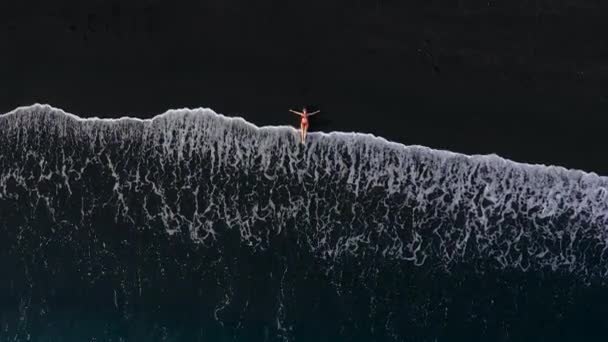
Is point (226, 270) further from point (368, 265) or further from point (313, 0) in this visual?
point (313, 0)

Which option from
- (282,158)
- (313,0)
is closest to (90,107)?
(282,158)

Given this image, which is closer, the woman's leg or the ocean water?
the ocean water

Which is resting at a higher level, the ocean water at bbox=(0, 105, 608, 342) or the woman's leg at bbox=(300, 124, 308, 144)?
the woman's leg at bbox=(300, 124, 308, 144)

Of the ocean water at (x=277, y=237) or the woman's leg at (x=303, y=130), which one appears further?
the woman's leg at (x=303, y=130)

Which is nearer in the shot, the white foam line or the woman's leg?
the white foam line

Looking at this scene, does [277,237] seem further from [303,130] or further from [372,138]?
[372,138]

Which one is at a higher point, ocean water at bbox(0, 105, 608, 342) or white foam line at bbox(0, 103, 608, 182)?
white foam line at bbox(0, 103, 608, 182)

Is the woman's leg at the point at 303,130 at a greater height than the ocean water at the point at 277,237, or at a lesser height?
greater

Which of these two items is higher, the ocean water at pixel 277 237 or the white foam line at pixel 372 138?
the white foam line at pixel 372 138

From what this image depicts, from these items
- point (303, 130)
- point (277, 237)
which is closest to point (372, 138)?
point (303, 130)
